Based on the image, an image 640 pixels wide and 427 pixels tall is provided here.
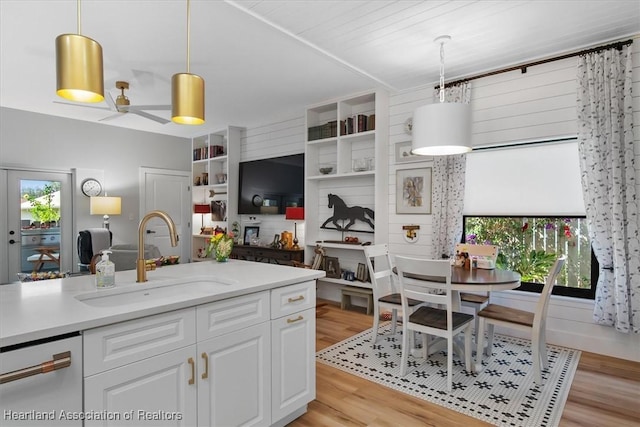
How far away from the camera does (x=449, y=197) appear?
404 centimetres

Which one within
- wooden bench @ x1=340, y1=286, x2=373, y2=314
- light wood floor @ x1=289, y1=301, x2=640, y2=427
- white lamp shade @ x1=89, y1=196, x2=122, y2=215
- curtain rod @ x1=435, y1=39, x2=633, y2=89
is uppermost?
curtain rod @ x1=435, y1=39, x2=633, y2=89

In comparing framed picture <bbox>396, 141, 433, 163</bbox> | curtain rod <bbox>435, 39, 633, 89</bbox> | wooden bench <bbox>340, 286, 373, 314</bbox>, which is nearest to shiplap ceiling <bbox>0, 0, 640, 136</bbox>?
curtain rod <bbox>435, 39, 633, 89</bbox>

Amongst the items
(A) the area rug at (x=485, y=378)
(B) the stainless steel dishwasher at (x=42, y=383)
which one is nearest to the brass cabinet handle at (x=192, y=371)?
(B) the stainless steel dishwasher at (x=42, y=383)

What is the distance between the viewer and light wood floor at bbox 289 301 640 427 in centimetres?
225

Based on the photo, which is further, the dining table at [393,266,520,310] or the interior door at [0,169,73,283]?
the interior door at [0,169,73,283]

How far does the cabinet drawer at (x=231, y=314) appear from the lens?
172 centimetres

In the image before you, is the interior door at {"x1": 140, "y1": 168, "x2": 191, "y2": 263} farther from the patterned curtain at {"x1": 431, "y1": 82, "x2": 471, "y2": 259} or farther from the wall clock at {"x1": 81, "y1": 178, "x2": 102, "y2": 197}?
the patterned curtain at {"x1": 431, "y1": 82, "x2": 471, "y2": 259}

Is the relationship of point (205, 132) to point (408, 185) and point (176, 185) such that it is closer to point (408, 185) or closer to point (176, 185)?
point (176, 185)

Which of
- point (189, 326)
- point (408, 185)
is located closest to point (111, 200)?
point (408, 185)

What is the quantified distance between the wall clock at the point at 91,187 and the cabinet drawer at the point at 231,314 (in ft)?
18.1

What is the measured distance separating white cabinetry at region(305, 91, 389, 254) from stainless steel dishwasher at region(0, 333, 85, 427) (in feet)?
11.9

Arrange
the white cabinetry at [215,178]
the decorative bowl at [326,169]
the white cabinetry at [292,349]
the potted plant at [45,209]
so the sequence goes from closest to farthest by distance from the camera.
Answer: the white cabinetry at [292,349], the decorative bowl at [326,169], the potted plant at [45,209], the white cabinetry at [215,178]

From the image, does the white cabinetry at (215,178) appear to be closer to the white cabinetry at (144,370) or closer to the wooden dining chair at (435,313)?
the wooden dining chair at (435,313)

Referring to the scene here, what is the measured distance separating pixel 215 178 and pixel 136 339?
222 inches
